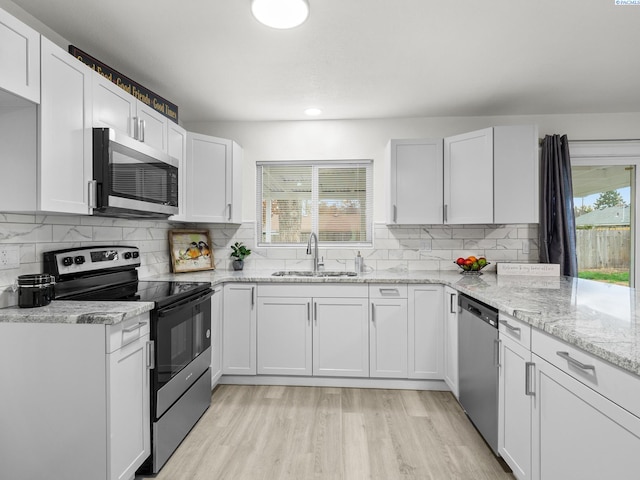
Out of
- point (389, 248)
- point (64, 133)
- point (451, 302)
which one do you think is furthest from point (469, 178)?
point (64, 133)

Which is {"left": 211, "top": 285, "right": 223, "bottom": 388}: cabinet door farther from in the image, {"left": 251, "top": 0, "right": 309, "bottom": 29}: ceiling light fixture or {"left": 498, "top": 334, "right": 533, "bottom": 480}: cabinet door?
{"left": 498, "top": 334, "right": 533, "bottom": 480}: cabinet door

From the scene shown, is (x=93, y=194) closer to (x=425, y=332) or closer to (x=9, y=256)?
(x=9, y=256)

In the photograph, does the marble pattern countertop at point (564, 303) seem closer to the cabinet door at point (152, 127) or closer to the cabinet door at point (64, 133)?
the cabinet door at point (152, 127)

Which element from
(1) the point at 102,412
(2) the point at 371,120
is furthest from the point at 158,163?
(2) the point at 371,120

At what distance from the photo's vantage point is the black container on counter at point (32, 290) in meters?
1.62

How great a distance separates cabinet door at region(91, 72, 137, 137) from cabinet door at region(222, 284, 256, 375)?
4.63 feet

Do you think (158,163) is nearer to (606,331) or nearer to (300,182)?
(300,182)

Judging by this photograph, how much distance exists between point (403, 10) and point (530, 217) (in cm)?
201

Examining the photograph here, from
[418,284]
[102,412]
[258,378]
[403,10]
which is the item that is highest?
[403,10]

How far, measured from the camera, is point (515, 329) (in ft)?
5.51

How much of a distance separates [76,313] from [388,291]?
2103 mm

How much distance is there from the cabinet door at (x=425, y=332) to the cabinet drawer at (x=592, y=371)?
1.35 metres

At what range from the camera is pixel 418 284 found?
286cm

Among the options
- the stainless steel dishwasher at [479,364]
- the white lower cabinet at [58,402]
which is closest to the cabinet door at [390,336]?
the stainless steel dishwasher at [479,364]
